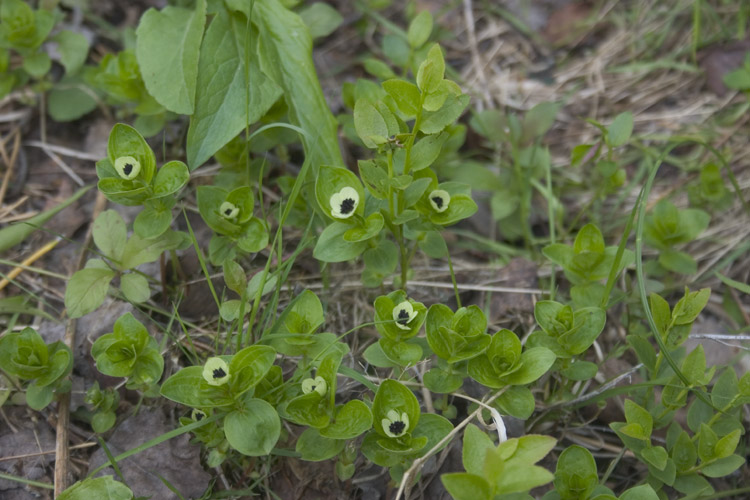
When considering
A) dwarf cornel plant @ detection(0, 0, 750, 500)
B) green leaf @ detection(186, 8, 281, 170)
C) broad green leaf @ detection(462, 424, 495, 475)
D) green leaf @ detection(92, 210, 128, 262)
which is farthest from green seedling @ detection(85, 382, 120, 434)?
broad green leaf @ detection(462, 424, 495, 475)

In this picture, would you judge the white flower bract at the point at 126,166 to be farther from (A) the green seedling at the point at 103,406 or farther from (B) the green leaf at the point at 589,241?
(B) the green leaf at the point at 589,241

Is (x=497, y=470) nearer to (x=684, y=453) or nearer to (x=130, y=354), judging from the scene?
(x=684, y=453)

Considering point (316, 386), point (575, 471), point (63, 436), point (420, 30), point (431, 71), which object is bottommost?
point (63, 436)

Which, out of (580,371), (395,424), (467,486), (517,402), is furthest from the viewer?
(580,371)

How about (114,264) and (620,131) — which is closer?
(114,264)

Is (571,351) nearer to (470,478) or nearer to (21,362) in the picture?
(470,478)

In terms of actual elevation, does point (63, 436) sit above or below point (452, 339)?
below

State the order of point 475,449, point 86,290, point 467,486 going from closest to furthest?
point 467,486
point 475,449
point 86,290

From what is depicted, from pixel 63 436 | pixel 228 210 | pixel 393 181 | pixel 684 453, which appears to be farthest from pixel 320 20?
pixel 684 453
